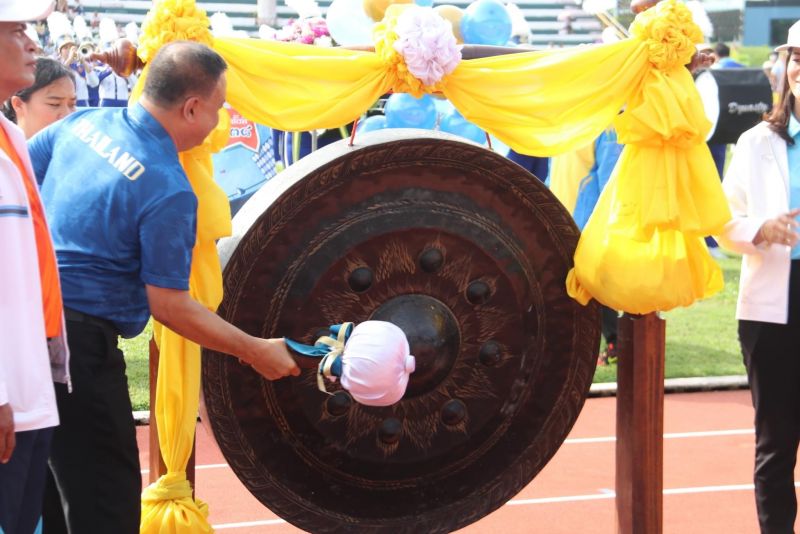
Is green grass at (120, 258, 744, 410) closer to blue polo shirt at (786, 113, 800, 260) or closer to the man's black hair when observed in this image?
blue polo shirt at (786, 113, 800, 260)

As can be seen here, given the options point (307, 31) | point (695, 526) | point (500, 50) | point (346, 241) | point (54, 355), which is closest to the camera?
point (54, 355)

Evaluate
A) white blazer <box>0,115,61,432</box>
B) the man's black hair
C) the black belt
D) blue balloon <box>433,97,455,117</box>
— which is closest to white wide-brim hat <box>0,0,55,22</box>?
white blazer <box>0,115,61,432</box>

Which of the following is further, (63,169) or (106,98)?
(106,98)

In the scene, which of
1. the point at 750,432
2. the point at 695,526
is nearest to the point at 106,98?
the point at 750,432

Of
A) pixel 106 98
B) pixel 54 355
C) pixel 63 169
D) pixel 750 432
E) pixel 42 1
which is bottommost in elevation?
pixel 750 432

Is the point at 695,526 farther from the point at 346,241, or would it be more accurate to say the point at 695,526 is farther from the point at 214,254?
the point at 214,254

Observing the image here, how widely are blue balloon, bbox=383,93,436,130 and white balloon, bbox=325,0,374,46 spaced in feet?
6.87

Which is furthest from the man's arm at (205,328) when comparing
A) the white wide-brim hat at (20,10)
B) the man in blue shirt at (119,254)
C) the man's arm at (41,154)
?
the white wide-brim hat at (20,10)

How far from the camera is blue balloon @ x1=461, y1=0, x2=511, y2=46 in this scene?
469cm

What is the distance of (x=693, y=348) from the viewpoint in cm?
705

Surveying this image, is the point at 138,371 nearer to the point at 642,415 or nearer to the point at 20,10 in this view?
the point at 642,415

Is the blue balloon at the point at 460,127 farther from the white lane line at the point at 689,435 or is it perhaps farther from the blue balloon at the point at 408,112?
the white lane line at the point at 689,435

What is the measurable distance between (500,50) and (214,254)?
3.51ft

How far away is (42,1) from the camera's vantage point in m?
2.12
